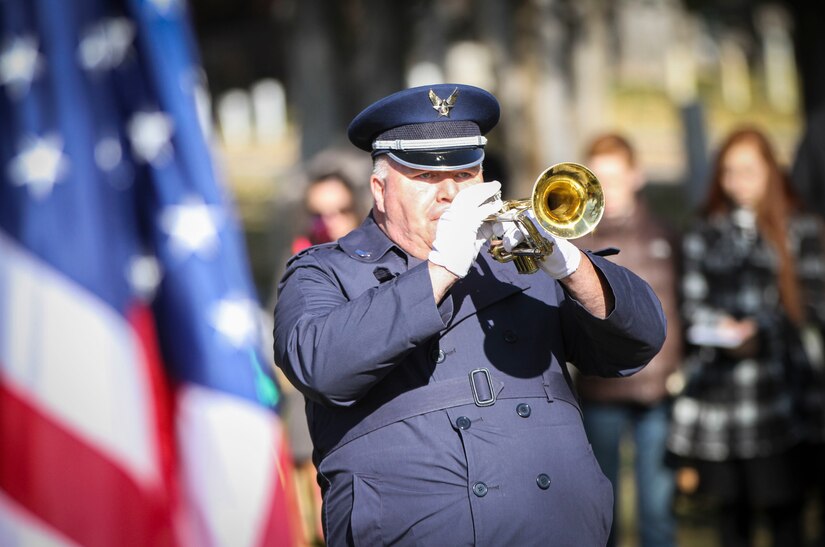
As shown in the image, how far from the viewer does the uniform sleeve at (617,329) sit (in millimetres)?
3086

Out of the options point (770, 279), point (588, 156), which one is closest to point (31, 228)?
point (588, 156)

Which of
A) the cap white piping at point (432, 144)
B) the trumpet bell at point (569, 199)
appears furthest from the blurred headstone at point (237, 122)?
the trumpet bell at point (569, 199)

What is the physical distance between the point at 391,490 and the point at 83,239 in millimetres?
1272

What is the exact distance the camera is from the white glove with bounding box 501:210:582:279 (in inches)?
117

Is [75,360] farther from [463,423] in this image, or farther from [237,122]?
[237,122]

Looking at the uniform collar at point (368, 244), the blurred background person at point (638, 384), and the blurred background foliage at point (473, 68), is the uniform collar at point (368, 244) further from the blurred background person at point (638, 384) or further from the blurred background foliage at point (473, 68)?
the blurred background person at point (638, 384)

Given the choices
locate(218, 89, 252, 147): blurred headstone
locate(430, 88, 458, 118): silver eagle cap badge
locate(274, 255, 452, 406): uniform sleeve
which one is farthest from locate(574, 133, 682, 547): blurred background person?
locate(218, 89, 252, 147): blurred headstone

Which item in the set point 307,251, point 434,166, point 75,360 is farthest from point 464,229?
point 75,360

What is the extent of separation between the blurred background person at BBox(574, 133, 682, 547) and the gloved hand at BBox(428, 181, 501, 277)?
287 cm

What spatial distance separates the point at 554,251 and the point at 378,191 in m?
0.64

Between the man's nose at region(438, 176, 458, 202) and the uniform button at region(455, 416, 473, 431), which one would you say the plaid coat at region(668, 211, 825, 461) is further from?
the uniform button at region(455, 416, 473, 431)

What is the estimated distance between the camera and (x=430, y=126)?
329cm

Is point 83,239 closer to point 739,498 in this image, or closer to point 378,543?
point 378,543

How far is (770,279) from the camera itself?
5.91 metres
